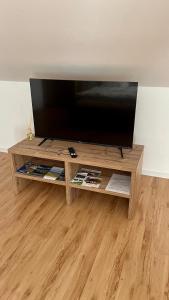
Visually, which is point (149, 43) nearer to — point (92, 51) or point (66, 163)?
point (92, 51)

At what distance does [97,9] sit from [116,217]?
1.65m

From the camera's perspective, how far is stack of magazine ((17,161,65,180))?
2.42 meters

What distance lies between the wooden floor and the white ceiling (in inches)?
48.7

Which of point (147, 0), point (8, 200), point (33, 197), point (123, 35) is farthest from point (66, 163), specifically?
point (147, 0)

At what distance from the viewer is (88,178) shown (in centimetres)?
236

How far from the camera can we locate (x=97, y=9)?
156cm

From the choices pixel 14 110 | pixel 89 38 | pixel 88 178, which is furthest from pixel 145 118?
pixel 14 110

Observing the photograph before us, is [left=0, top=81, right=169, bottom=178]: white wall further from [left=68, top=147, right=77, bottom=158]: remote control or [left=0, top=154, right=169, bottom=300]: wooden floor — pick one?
[left=68, top=147, right=77, bottom=158]: remote control

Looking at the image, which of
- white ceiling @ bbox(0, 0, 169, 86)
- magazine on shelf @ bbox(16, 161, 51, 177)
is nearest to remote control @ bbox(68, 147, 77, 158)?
magazine on shelf @ bbox(16, 161, 51, 177)

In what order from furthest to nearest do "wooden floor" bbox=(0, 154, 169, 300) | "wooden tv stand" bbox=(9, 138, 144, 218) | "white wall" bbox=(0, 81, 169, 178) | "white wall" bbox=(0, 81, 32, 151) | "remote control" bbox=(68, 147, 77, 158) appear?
"white wall" bbox=(0, 81, 32, 151)
"white wall" bbox=(0, 81, 169, 178)
"remote control" bbox=(68, 147, 77, 158)
"wooden tv stand" bbox=(9, 138, 144, 218)
"wooden floor" bbox=(0, 154, 169, 300)

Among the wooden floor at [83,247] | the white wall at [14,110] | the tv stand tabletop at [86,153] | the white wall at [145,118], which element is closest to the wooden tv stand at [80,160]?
the tv stand tabletop at [86,153]

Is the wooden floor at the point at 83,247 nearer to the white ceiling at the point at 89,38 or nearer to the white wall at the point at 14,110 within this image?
the white wall at the point at 14,110

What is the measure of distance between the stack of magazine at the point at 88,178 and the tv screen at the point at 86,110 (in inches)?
12.8

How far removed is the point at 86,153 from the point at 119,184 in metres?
0.42
